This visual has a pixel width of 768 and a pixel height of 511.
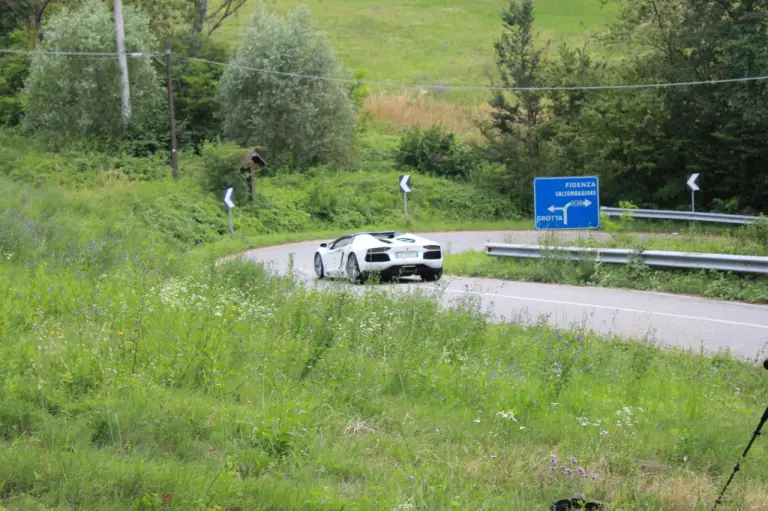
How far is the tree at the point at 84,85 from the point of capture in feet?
143

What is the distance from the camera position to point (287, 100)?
43.7m

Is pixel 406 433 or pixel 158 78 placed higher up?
pixel 158 78

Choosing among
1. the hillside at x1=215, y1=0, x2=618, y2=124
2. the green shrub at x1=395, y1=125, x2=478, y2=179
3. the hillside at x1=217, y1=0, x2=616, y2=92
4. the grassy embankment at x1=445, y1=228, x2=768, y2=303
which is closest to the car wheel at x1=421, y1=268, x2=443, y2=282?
the grassy embankment at x1=445, y1=228, x2=768, y2=303

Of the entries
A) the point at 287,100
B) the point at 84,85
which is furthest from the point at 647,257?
the point at 84,85

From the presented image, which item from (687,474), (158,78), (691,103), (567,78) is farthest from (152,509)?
(158,78)

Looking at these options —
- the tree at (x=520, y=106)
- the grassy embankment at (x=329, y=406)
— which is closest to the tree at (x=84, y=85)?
the tree at (x=520, y=106)

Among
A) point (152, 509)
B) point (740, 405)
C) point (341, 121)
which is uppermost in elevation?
point (341, 121)

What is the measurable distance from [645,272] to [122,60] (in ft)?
103

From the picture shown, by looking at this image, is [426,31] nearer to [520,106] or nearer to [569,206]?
[520,106]

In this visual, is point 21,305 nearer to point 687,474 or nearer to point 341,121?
point 687,474

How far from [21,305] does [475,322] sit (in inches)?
213

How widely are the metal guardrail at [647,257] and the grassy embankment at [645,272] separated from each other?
0.14 m

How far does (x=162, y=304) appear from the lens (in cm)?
853

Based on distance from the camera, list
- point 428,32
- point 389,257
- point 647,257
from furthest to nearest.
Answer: point 428,32, point 389,257, point 647,257
